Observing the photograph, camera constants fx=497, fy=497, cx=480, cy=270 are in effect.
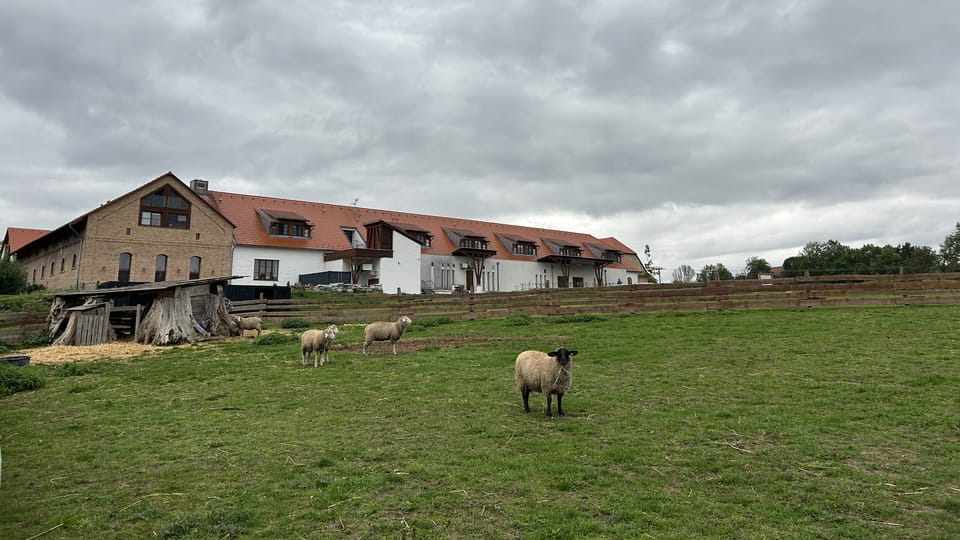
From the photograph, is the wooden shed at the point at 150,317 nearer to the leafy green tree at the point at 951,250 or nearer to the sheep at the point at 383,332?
the sheep at the point at 383,332

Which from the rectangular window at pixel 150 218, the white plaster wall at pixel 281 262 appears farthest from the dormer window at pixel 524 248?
the rectangular window at pixel 150 218

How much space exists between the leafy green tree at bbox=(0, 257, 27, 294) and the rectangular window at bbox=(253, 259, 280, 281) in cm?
1628

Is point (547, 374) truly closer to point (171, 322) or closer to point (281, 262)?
point (171, 322)

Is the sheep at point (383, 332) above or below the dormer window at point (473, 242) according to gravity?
below

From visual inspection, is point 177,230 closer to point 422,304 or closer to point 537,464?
point 422,304

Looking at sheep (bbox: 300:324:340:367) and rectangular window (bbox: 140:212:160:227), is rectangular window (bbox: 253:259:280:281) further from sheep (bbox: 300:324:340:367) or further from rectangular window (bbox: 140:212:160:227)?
sheep (bbox: 300:324:340:367)

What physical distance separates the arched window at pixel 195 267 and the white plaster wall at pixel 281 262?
2801 mm

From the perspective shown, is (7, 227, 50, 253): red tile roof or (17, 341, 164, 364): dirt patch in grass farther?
(7, 227, 50, 253): red tile roof

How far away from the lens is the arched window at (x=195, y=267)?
41334 mm

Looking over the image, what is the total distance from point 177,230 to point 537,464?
43159 mm

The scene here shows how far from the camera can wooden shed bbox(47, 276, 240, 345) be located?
793 inches

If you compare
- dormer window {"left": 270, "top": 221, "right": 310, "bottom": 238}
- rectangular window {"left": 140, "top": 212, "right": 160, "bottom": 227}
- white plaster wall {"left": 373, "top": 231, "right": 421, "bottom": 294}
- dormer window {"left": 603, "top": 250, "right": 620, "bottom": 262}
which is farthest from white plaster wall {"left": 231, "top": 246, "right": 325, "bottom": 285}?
dormer window {"left": 603, "top": 250, "right": 620, "bottom": 262}

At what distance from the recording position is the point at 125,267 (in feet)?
127

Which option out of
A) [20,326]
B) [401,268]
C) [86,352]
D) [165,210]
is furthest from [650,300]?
[165,210]
